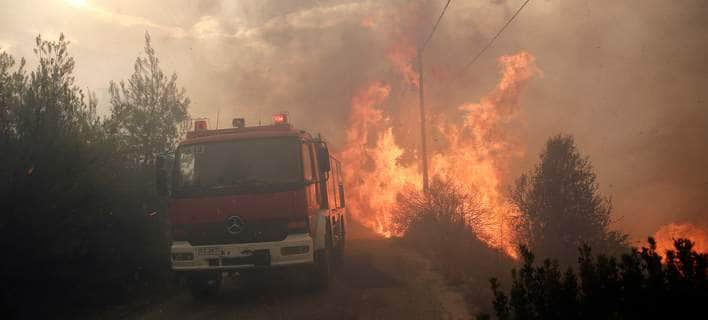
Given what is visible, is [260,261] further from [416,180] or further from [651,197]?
[651,197]

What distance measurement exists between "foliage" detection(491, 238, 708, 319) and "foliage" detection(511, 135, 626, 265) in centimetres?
2285

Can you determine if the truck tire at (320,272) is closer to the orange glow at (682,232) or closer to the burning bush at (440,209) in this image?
the burning bush at (440,209)

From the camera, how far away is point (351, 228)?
34312 mm

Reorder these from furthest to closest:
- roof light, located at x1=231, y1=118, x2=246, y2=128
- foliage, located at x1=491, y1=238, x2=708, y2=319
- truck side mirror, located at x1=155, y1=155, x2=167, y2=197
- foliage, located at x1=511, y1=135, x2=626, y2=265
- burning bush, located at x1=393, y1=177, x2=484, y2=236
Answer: foliage, located at x1=511, y1=135, x2=626, y2=265 < burning bush, located at x1=393, y1=177, x2=484, y2=236 < roof light, located at x1=231, y1=118, x2=246, y2=128 < truck side mirror, located at x1=155, y1=155, x2=167, y2=197 < foliage, located at x1=491, y1=238, x2=708, y2=319

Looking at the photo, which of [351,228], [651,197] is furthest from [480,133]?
[651,197]

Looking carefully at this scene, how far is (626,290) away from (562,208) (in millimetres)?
24131

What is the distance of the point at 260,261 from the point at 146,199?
14.6 ft

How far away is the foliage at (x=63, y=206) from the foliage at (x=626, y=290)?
759 centimetres

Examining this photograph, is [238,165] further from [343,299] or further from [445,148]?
[445,148]

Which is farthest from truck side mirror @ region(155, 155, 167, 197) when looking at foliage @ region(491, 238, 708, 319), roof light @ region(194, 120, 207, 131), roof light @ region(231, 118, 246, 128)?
foliage @ region(491, 238, 708, 319)

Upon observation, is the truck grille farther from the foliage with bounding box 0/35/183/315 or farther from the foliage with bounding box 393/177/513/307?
the foliage with bounding box 393/177/513/307

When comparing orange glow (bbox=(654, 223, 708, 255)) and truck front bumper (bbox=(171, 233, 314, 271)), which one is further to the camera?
orange glow (bbox=(654, 223, 708, 255))

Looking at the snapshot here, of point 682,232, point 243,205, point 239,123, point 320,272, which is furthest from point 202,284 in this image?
point 682,232

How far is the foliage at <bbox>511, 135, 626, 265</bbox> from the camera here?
27.1m
